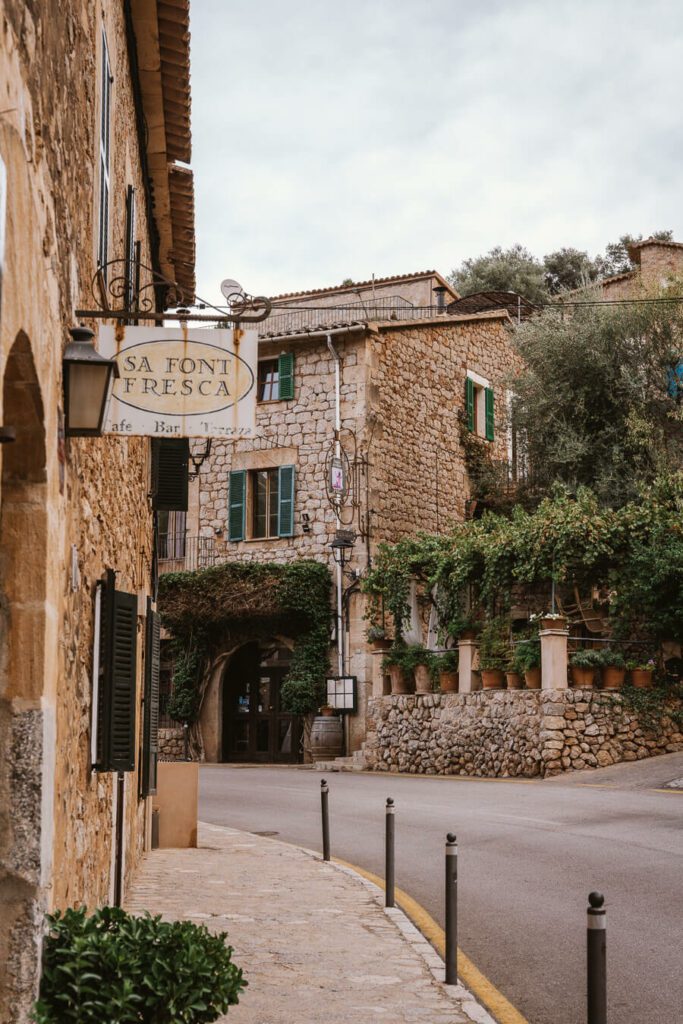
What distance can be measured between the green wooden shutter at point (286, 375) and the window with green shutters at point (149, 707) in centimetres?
1821

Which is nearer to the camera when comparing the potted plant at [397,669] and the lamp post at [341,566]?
the potted plant at [397,669]

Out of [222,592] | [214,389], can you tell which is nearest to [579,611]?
[222,592]

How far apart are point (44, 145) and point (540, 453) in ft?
82.5

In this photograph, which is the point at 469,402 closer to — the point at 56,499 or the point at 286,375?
the point at 286,375

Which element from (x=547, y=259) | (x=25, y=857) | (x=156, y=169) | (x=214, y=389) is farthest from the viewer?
(x=547, y=259)

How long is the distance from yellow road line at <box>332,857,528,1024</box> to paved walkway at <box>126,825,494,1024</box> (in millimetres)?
102

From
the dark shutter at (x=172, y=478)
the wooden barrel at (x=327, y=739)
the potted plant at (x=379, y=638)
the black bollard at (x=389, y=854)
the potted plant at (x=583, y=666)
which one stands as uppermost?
the dark shutter at (x=172, y=478)

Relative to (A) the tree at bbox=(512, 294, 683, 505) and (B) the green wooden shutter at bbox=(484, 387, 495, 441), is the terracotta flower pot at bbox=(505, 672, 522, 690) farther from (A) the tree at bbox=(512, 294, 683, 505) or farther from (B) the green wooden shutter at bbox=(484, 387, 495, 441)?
(B) the green wooden shutter at bbox=(484, 387, 495, 441)

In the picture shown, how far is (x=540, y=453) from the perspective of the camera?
29094 mm

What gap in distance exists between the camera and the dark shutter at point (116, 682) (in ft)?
22.4

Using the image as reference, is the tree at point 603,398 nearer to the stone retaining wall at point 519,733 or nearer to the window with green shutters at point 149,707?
the stone retaining wall at point 519,733

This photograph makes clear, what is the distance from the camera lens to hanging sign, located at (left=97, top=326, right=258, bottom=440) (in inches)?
239

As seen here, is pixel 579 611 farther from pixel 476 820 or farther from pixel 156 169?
pixel 156 169

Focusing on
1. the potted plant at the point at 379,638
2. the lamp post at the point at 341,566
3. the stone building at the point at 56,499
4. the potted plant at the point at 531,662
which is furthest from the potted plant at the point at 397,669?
the stone building at the point at 56,499
